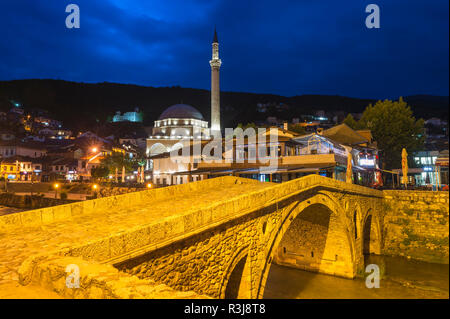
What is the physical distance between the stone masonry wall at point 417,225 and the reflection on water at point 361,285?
1.99 m

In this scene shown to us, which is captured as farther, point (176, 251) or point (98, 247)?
point (176, 251)

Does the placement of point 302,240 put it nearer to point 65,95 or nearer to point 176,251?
point 176,251

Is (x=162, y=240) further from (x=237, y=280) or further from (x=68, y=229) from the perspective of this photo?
(x=237, y=280)

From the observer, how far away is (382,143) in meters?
40.3

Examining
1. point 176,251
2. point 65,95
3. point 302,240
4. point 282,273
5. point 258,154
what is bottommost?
point 282,273

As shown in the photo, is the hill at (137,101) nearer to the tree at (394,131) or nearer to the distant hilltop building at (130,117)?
the distant hilltop building at (130,117)

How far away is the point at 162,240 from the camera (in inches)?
239

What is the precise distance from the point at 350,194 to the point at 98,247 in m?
15.1

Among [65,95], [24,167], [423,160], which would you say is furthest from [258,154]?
[65,95]

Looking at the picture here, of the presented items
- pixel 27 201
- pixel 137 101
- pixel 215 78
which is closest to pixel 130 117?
pixel 137 101

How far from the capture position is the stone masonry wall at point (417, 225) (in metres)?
21.9

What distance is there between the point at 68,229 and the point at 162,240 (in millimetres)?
2663

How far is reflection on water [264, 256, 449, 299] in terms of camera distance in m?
15.6

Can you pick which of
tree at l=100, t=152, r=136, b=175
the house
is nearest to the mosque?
tree at l=100, t=152, r=136, b=175
